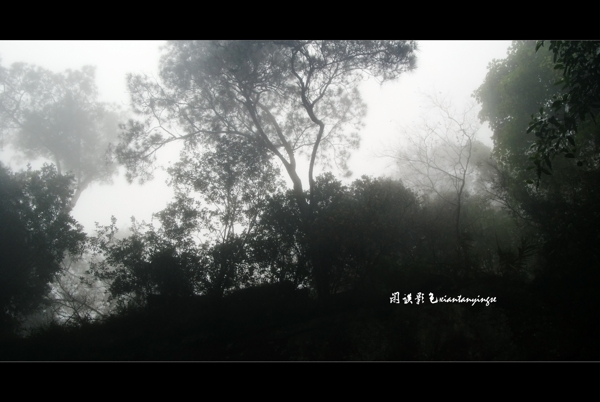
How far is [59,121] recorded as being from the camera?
39.7ft

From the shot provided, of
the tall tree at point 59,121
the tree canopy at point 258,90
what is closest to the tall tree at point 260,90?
the tree canopy at point 258,90

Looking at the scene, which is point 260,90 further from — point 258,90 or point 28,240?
point 28,240

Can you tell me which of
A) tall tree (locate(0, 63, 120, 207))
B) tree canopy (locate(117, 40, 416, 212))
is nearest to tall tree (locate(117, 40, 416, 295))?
tree canopy (locate(117, 40, 416, 212))

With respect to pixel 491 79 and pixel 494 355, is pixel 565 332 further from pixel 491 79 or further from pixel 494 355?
pixel 491 79

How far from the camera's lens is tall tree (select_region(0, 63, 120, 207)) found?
36.0 ft

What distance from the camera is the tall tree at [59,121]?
11.0 metres

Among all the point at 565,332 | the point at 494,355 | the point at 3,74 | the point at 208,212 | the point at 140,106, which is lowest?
the point at 494,355

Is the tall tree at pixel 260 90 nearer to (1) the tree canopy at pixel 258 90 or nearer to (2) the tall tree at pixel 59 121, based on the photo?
(1) the tree canopy at pixel 258 90

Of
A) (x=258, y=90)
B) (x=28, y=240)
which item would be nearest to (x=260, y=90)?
(x=258, y=90)

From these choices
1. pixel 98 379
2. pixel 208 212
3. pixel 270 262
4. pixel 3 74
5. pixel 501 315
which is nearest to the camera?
pixel 98 379

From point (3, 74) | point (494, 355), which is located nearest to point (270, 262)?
point (494, 355)

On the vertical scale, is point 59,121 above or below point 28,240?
above

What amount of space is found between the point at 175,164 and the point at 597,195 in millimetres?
8574

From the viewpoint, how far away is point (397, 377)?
243 centimetres
